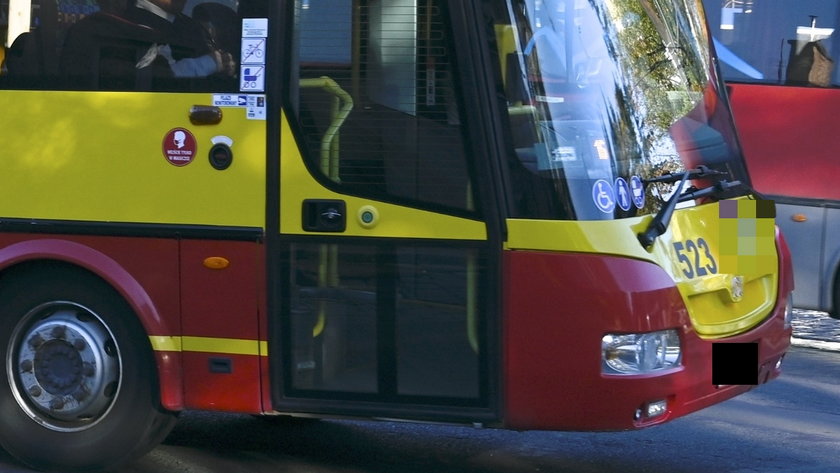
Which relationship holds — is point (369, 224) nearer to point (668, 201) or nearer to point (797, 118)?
point (668, 201)

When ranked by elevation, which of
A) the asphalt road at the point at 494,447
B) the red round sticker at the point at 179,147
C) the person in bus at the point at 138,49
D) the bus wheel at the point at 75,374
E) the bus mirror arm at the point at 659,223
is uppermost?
the person in bus at the point at 138,49

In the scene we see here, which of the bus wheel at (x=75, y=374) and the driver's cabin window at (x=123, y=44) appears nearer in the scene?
the driver's cabin window at (x=123, y=44)

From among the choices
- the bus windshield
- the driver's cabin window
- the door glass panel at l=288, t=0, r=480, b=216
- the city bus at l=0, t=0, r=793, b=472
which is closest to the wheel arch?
the city bus at l=0, t=0, r=793, b=472

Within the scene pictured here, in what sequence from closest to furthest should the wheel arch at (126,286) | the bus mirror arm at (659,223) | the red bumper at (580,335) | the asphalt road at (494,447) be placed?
1. the red bumper at (580,335)
2. the bus mirror arm at (659,223)
3. the wheel arch at (126,286)
4. the asphalt road at (494,447)

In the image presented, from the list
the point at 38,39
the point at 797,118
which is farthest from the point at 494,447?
the point at 797,118

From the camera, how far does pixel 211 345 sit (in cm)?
575

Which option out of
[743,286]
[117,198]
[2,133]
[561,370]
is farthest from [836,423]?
[2,133]

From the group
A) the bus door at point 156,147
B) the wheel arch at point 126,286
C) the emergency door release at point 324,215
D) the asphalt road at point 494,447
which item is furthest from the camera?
the asphalt road at point 494,447

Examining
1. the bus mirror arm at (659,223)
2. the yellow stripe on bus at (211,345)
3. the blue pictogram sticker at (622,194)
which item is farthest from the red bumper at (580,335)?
the yellow stripe on bus at (211,345)

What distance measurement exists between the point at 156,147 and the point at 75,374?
1044 millimetres

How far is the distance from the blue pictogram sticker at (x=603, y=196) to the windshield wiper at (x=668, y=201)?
164 millimetres

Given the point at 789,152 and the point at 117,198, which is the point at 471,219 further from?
the point at 789,152

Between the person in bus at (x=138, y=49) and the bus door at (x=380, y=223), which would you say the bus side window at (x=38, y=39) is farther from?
the bus door at (x=380, y=223)

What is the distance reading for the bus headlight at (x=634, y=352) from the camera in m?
5.26
